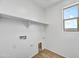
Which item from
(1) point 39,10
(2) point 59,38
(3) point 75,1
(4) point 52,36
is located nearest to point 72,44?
(2) point 59,38

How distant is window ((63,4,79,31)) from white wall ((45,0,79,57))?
0.71 ft

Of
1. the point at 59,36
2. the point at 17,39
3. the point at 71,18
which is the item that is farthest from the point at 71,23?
the point at 17,39

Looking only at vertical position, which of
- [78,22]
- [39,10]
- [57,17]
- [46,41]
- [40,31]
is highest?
[39,10]

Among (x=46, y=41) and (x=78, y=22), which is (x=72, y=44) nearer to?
(x=78, y=22)

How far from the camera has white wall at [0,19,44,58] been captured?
7.87 feet

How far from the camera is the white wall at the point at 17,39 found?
240cm

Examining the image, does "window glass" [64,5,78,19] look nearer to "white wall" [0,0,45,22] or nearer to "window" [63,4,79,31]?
"window" [63,4,79,31]

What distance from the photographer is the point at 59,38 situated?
12.4ft

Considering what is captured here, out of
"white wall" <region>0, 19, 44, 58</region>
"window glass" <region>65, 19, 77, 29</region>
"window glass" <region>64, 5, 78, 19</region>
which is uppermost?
"window glass" <region>64, 5, 78, 19</region>

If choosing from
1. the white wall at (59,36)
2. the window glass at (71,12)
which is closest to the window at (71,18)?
the window glass at (71,12)

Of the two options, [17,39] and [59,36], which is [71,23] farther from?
[17,39]

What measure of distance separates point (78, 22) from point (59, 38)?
113 cm

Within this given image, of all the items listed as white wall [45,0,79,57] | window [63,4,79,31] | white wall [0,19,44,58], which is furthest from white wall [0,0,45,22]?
window [63,4,79,31]

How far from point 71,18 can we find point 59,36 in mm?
981
